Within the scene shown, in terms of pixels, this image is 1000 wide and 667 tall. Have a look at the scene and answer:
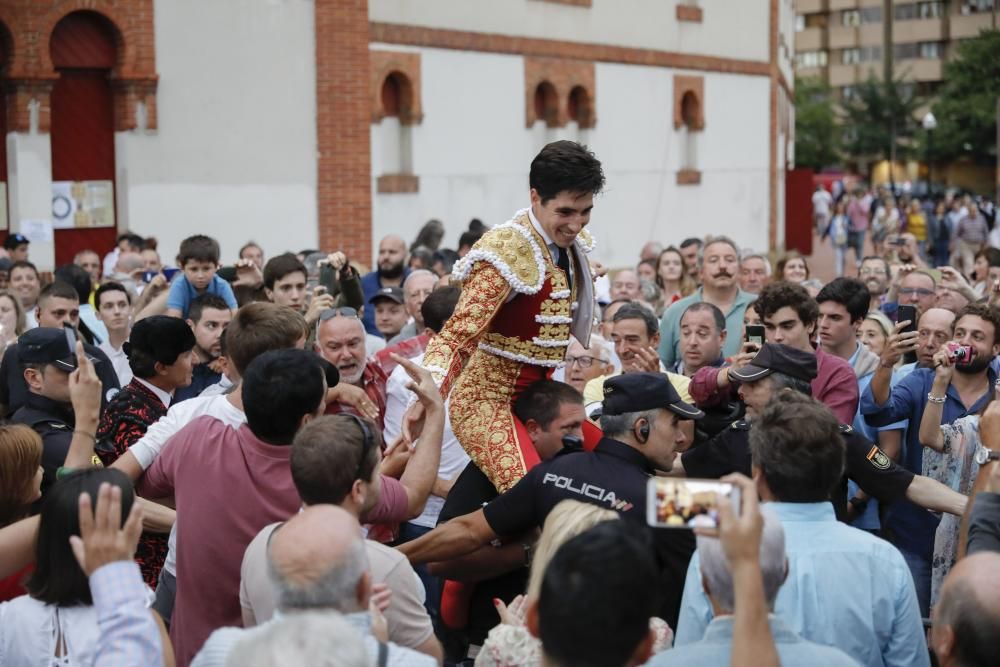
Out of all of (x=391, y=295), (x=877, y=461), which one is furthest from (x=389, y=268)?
(x=877, y=461)

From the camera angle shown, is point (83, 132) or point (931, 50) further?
point (931, 50)

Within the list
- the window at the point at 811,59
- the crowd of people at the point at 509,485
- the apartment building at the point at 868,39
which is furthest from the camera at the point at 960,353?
the window at the point at 811,59

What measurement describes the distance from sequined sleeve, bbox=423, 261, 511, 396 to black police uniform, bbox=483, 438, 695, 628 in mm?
714

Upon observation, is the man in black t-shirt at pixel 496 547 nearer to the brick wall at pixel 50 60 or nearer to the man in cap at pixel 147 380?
the man in cap at pixel 147 380

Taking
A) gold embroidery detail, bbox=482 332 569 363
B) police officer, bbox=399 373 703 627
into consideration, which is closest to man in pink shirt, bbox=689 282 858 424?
gold embroidery detail, bbox=482 332 569 363

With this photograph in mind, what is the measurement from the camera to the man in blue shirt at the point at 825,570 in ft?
14.2

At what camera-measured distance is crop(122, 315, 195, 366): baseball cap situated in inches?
247

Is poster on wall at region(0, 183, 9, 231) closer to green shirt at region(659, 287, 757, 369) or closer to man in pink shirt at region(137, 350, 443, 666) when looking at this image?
green shirt at region(659, 287, 757, 369)

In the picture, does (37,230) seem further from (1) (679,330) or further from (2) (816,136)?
(2) (816,136)

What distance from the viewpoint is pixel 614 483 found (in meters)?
4.97

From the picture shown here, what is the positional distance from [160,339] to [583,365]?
3.06 meters

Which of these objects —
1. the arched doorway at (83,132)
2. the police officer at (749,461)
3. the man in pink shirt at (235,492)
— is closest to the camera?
the man in pink shirt at (235,492)

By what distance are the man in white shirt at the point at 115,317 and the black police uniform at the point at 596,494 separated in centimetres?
511

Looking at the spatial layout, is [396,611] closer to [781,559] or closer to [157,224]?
[781,559]
